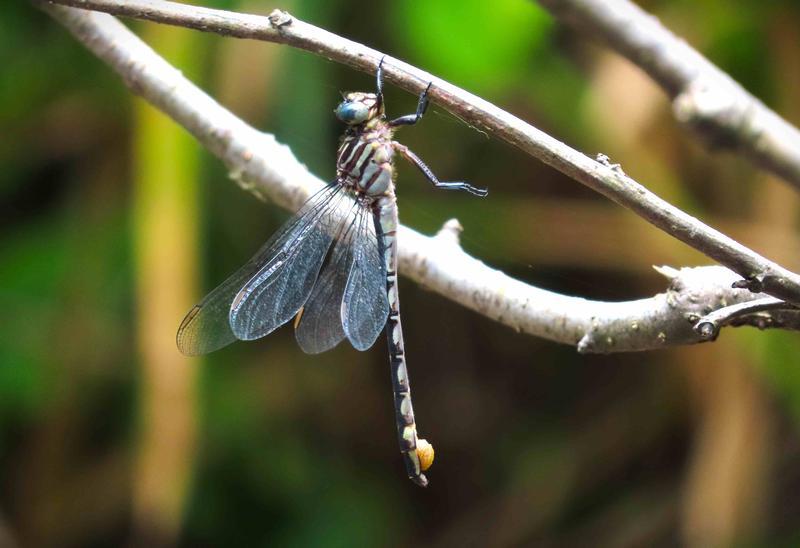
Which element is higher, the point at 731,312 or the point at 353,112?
the point at 353,112

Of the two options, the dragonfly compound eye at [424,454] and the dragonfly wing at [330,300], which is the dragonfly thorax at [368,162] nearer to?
the dragonfly wing at [330,300]

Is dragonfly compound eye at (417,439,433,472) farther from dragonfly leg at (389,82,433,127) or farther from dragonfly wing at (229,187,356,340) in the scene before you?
dragonfly leg at (389,82,433,127)

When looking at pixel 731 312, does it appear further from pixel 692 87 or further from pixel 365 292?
pixel 365 292

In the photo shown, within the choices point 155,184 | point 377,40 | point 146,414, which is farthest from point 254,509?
point 377,40

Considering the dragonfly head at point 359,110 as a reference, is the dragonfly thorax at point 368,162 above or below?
below

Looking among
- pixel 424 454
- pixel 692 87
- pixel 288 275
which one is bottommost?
pixel 424 454

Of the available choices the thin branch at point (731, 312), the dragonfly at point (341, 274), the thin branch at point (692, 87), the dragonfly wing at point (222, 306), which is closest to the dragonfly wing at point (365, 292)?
the dragonfly at point (341, 274)

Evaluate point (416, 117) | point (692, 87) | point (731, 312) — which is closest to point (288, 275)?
point (416, 117)
